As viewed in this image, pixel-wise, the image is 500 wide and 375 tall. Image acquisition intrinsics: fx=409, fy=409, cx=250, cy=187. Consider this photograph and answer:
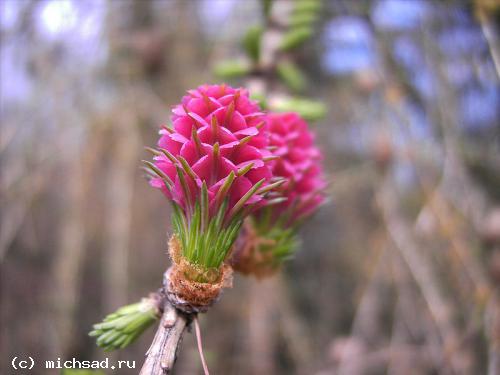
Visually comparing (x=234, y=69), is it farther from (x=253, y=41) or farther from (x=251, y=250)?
(x=251, y=250)

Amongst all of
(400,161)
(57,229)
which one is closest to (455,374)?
(400,161)

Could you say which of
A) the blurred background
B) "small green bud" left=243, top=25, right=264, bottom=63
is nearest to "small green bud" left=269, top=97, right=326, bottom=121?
"small green bud" left=243, top=25, right=264, bottom=63

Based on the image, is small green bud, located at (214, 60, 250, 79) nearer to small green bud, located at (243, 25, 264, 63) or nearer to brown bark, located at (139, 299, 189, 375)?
small green bud, located at (243, 25, 264, 63)

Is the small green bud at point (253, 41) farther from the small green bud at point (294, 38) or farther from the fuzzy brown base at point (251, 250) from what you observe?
the fuzzy brown base at point (251, 250)

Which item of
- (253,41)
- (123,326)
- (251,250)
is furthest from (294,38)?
(123,326)

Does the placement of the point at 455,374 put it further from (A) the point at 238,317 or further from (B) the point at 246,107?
(B) the point at 246,107

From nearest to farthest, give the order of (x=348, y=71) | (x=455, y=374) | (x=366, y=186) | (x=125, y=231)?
1. (x=455, y=374)
2. (x=125, y=231)
3. (x=348, y=71)
4. (x=366, y=186)

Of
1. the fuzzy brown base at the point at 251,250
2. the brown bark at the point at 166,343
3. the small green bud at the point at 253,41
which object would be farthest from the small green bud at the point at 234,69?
the brown bark at the point at 166,343
